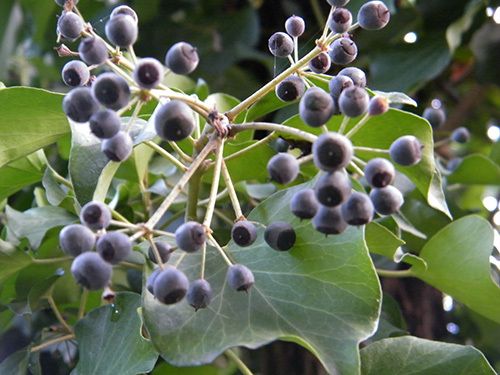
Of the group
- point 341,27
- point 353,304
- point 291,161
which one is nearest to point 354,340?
point 353,304

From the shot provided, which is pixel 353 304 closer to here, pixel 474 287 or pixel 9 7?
pixel 474 287

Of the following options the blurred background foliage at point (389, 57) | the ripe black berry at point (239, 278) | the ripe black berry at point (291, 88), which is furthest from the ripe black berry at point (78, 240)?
the blurred background foliage at point (389, 57)

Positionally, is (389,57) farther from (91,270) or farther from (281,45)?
(91,270)

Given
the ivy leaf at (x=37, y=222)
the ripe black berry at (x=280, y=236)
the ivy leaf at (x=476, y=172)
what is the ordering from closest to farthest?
the ripe black berry at (x=280, y=236), the ivy leaf at (x=37, y=222), the ivy leaf at (x=476, y=172)

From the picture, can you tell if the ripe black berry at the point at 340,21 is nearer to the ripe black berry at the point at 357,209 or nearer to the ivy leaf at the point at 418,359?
the ripe black berry at the point at 357,209

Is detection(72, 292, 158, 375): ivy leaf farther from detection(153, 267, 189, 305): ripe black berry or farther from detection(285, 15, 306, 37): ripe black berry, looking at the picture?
detection(285, 15, 306, 37): ripe black berry
